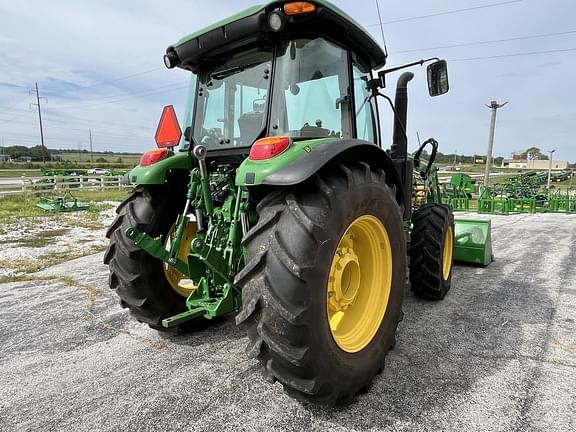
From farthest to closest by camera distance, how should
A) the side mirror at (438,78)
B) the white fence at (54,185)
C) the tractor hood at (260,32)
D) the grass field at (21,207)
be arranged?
1. the white fence at (54,185)
2. the grass field at (21,207)
3. the side mirror at (438,78)
4. the tractor hood at (260,32)

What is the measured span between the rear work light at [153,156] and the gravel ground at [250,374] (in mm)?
1410

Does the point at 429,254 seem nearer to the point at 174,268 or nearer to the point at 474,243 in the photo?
the point at 474,243

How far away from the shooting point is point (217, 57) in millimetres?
2977

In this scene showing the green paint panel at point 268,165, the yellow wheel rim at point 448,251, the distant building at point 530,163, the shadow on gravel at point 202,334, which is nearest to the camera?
the green paint panel at point 268,165

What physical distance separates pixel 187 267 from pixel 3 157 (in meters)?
73.5

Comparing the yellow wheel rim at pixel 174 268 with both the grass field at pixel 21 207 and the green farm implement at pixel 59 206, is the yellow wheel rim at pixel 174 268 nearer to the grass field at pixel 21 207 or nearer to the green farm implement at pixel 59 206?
the grass field at pixel 21 207

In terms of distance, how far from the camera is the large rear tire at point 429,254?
3.94 m

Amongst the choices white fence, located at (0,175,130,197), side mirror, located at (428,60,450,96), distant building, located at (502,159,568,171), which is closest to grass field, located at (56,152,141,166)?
white fence, located at (0,175,130,197)

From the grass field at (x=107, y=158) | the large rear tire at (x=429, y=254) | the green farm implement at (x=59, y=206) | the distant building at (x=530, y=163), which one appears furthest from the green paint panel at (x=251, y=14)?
the distant building at (x=530, y=163)

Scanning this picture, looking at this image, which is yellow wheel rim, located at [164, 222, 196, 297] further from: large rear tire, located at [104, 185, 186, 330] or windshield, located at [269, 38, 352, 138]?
windshield, located at [269, 38, 352, 138]

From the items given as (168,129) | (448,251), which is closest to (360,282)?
(168,129)

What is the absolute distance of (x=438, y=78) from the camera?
336cm

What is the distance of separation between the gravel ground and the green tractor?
0.26 m

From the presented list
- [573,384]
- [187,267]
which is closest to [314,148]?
[187,267]
